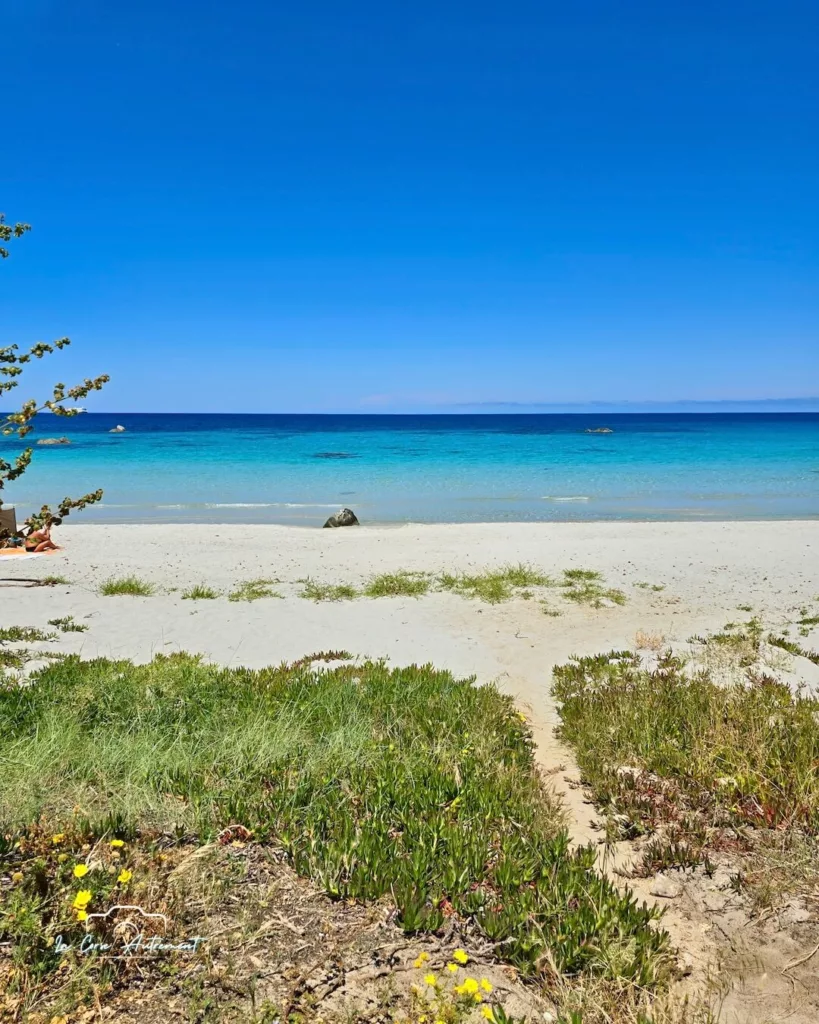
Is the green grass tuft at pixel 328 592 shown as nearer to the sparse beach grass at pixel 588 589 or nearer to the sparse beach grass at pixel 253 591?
the sparse beach grass at pixel 253 591

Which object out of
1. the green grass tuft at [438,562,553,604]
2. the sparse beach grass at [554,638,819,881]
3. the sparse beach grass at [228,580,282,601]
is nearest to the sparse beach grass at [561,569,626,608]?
the green grass tuft at [438,562,553,604]

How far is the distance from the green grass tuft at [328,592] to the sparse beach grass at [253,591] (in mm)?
693

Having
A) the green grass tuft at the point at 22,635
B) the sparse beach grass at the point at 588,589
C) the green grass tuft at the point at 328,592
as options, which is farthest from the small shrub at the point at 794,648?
the green grass tuft at the point at 22,635

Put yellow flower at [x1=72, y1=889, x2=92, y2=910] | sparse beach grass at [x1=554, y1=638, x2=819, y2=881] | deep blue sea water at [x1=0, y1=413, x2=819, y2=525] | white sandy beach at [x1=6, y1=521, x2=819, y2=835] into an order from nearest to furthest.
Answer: yellow flower at [x1=72, y1=889, x2=92, y2=910] → sparse beach grass at [x1=554, y1=638, x2=819, y2=881] → white sandy beach at [x1=6, y1=521, x2=819, y2=835] → deep blue sea water at [x1=0, y1=413, x2=819, y2=525]

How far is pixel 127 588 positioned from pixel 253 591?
273cm

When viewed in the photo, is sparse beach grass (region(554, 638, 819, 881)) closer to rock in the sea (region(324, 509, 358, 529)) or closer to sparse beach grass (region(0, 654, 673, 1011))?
sparse beach grass (region(0, 654, 673, 1011))

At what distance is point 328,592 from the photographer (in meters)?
14.8

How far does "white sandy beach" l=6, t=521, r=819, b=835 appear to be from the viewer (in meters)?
10.7

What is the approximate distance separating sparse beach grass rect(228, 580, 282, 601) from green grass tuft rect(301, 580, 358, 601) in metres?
0.69

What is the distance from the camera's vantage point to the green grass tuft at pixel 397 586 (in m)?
14.7

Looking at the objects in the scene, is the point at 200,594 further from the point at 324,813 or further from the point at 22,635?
the point at 324,813

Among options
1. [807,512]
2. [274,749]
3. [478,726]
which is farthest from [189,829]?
[807,512]

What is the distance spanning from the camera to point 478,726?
21.3 ft

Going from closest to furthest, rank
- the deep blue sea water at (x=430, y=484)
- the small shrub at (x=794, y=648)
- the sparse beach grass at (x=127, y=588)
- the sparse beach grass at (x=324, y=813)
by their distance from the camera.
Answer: the sparse beach grass at (x=324, y=813) → the small shrub at (x=794, y=648) → the sparse beach grass at (x=127, y=588) → the deep blue sea water at (x=430, y=484)
